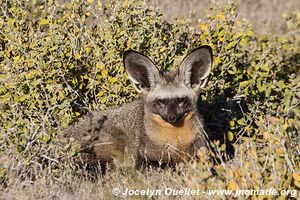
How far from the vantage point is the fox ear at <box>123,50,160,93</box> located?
22.2 feet

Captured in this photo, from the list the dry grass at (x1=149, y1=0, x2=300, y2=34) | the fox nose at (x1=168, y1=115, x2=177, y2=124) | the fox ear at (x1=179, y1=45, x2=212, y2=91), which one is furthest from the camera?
the dry grass at (x1=149, y1=0, x2=300, y2=34)

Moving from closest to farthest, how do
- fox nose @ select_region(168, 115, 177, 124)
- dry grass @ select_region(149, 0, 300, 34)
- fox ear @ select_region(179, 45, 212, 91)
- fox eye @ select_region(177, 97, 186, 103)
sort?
fox nose @ select_region(168, 115, 177, 124) < fox ear @ select_region(179, 45, 212, 91) < fox eye @ select_region(177, 97, 186, 103) < dry grass @ select_region(149, 0, 300, 34)

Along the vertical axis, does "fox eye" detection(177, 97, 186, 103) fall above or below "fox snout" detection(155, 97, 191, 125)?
above

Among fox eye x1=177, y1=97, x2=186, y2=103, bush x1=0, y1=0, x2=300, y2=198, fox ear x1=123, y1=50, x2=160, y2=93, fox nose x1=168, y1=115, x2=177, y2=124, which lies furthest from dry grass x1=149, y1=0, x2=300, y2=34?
fox nose x1=168, y1=115, x2=177, y2=124

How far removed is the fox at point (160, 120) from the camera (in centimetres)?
682

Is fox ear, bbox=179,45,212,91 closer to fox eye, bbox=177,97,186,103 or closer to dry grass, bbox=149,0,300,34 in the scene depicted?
fox eye, bbox=177,97,186,103

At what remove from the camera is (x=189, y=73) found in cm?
698

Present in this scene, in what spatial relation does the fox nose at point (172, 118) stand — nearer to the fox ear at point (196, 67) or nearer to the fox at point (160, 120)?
the fox at point (160, 120)

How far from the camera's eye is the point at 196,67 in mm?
6949

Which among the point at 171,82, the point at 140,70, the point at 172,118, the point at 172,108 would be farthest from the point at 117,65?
the point at 172,118

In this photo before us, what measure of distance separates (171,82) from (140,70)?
355 mm

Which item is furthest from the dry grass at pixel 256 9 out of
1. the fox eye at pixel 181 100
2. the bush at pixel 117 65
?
the fox eye at pixel 181 100

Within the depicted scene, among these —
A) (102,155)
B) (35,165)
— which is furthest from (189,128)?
(35,165)

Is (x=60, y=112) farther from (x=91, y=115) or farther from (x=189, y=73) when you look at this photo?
(x=189, y=73)
